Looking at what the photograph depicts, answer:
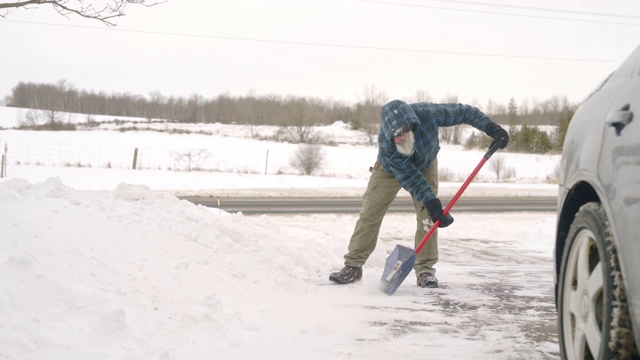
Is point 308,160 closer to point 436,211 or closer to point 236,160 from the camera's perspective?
point 236,160

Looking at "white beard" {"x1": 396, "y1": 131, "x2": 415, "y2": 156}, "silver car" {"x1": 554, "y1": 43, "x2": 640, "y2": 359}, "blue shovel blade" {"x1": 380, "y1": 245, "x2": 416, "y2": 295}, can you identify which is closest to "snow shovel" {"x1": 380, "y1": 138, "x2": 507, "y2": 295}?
"blue shovel blade" {"x1": 380, "y1": 245, "x2": 416, "y2": 295}

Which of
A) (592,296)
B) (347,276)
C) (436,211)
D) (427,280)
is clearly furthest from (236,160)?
(592,296)

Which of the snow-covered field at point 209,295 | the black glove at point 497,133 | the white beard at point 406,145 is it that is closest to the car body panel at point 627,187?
the snow-covered field at point 209,295

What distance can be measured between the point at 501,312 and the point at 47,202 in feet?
10.6

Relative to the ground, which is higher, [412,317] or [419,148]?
[419,148]

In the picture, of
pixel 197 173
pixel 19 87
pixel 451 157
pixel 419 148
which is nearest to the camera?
pixel 419 148

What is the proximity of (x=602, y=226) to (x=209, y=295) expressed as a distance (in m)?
2.36

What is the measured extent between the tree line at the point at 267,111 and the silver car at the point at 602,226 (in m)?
42.6

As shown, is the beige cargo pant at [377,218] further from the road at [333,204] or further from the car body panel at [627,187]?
the road at [333,204]

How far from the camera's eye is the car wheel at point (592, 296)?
2.00 m

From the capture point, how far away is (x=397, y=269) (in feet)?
16.2

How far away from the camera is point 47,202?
484cm

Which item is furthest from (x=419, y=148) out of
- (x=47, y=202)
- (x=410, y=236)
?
(x=410, y=236)

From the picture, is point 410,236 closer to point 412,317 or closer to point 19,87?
point 412,317
